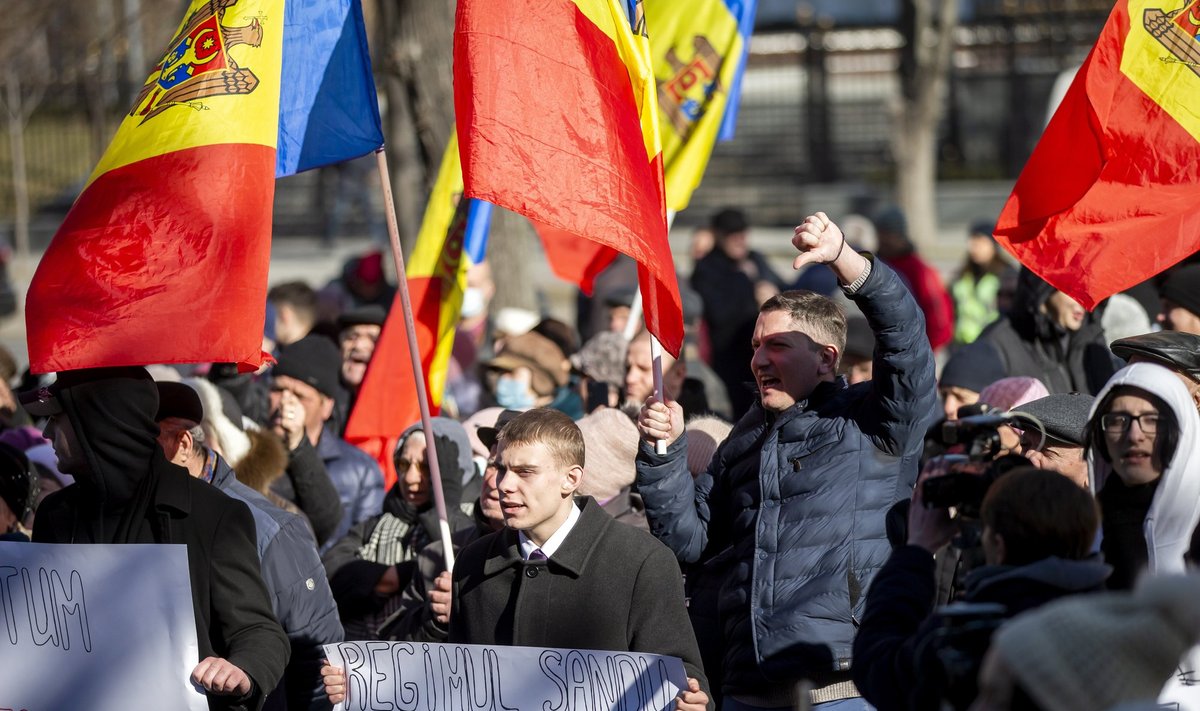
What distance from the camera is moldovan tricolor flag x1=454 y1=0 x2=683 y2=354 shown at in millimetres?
4590

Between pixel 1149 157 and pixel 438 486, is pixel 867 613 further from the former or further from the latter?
pixel 1149 157

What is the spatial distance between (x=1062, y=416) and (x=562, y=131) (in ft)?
5.46

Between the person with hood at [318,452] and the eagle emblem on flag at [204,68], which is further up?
the eagle emblem on flag at [204,68]

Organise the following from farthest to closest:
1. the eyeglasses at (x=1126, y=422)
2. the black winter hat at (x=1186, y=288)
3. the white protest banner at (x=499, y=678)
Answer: the black winter hat at (x=1186, y=288)
the white protest banner at (x=499, y=678)
the eyeglasses at (x=1126, y=422)

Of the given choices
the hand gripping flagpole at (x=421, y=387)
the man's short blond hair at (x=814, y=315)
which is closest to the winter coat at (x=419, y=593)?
the hand gripping flagpole at (x=421, y=387)

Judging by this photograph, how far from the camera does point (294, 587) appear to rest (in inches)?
182

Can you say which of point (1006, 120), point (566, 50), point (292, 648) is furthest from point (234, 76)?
point (1006, 120)

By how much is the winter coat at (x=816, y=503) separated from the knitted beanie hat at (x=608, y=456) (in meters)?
0.87

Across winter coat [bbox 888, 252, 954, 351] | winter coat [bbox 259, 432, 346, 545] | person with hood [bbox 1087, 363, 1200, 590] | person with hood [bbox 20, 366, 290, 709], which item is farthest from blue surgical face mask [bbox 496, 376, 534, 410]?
person with hood [bbox 1087, 363, 1200, 590]

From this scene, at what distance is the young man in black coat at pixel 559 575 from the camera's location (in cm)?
430

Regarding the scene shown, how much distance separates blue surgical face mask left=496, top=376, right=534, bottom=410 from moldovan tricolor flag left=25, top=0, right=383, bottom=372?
266 centimetres

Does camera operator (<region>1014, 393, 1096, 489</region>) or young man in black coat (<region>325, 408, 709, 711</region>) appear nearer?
young man in black coat (<region>325, 408, 709, 711</region>)

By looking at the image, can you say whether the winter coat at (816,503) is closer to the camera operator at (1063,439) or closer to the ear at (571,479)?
the ear at (571,479)

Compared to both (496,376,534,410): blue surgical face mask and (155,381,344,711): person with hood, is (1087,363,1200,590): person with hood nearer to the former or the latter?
(155,381,344,711): person with hood
